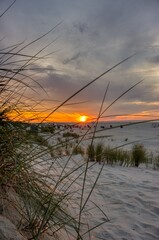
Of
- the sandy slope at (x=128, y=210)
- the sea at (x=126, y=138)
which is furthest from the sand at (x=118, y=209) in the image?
the sea at (x=126, y=138)

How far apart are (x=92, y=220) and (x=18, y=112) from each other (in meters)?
1.15

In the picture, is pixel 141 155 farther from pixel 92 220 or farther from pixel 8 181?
pixel 8 181

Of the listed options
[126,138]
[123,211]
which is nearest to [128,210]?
[123,211]

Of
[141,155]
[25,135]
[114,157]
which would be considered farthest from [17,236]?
[141,155]

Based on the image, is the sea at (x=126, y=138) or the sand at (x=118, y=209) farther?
the sand at (x=118, y=209)

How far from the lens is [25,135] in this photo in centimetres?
200

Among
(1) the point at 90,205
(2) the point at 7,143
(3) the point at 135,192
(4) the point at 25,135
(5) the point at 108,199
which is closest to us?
(2) the point at 7,143

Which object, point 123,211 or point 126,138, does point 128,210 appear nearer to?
point 123,211

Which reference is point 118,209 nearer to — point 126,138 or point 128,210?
point 128,210

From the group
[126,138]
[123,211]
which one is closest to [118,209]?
[123,211]

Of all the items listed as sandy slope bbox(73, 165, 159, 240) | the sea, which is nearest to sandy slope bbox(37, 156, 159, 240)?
sandy slope bbox(73, 165, 159, 240)

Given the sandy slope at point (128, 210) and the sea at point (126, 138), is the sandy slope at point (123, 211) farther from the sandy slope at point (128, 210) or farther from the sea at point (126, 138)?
the sea at point (126, 138)

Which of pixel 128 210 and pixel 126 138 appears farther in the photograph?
pixel 126 138

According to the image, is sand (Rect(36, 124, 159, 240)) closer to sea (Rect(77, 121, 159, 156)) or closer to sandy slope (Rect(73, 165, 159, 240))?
sandy slope (Rect(73, 165, 159, 240))
